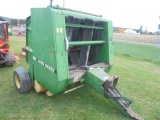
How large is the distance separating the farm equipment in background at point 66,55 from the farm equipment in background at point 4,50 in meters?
2.10

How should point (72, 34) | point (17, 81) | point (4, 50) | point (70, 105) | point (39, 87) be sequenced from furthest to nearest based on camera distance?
point (4, 50), point (17, 81), point (72, 34), point (39, 87), point (70, 105)

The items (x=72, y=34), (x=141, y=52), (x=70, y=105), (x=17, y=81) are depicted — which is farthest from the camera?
(x=141, y=52)

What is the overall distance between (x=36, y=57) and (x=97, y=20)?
1.45m

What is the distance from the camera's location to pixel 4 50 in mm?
5840

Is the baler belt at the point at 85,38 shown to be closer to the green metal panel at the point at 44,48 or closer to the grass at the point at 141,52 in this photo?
the green metal panel at the point at 44,48

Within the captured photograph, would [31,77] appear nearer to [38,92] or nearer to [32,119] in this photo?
[38,92]

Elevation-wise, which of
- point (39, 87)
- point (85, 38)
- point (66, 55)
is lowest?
point (39, 87)

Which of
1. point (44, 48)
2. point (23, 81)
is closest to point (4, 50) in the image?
point (23, 81)

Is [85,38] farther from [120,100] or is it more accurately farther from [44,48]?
[120,100]

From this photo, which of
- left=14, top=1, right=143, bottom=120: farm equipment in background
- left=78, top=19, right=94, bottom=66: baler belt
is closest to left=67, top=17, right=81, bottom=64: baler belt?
left=14, top=1, right=143, bottom=120: farm equipment in background

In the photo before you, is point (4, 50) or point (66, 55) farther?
point (4, 50)

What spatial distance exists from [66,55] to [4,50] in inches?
152

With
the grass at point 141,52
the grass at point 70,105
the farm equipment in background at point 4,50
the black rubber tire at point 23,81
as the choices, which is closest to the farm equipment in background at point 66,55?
the black rubber tire at point 23,81

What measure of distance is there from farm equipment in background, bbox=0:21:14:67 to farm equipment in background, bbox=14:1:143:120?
2.10 meters
